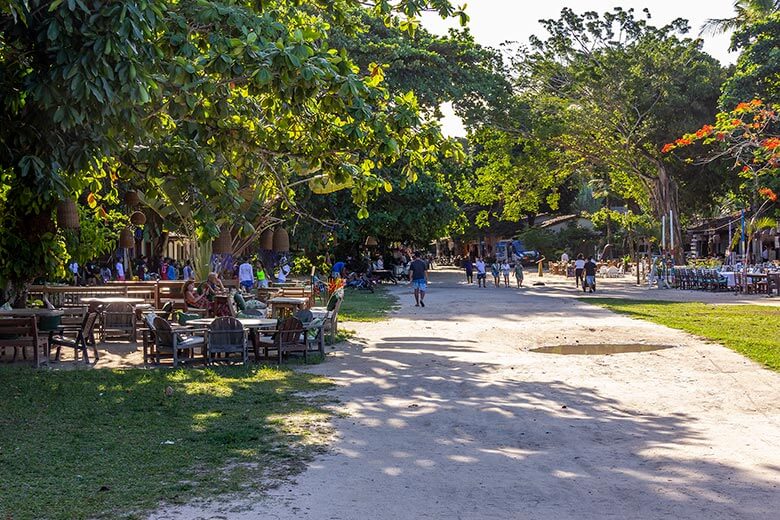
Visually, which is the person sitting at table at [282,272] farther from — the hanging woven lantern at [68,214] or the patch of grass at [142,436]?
the patch of grass at [142,436]

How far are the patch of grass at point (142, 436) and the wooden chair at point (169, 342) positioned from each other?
2.39 feet

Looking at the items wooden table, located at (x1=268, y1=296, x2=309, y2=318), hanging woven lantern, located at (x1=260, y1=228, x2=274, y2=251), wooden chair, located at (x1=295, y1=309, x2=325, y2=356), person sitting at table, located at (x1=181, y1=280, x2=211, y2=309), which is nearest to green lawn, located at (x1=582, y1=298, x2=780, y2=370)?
wooden chair, located at (x1=295, y1=309, x2=325, y2=356)

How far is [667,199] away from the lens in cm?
4297

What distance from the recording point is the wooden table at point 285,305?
1893cm

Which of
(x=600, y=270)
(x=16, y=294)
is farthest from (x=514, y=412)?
(x=600, y=270)

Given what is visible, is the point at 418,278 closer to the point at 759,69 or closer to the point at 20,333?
the point at 759,69

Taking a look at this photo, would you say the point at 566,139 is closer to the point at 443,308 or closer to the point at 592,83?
the point at 592,83

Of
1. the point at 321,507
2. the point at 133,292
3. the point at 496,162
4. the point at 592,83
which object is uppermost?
the point at 592,83

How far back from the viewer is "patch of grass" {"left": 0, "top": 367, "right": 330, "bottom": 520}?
6.70 metres

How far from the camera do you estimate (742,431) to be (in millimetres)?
8766

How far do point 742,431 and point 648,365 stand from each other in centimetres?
502

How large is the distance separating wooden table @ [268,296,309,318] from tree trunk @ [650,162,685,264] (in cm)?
2683

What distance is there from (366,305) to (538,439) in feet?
68.8

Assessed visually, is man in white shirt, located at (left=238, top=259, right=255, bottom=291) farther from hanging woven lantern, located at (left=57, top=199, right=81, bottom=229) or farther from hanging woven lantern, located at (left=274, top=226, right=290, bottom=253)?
hanging woven lantern, located at (left=57, top=199, right=81, bottom=229)
